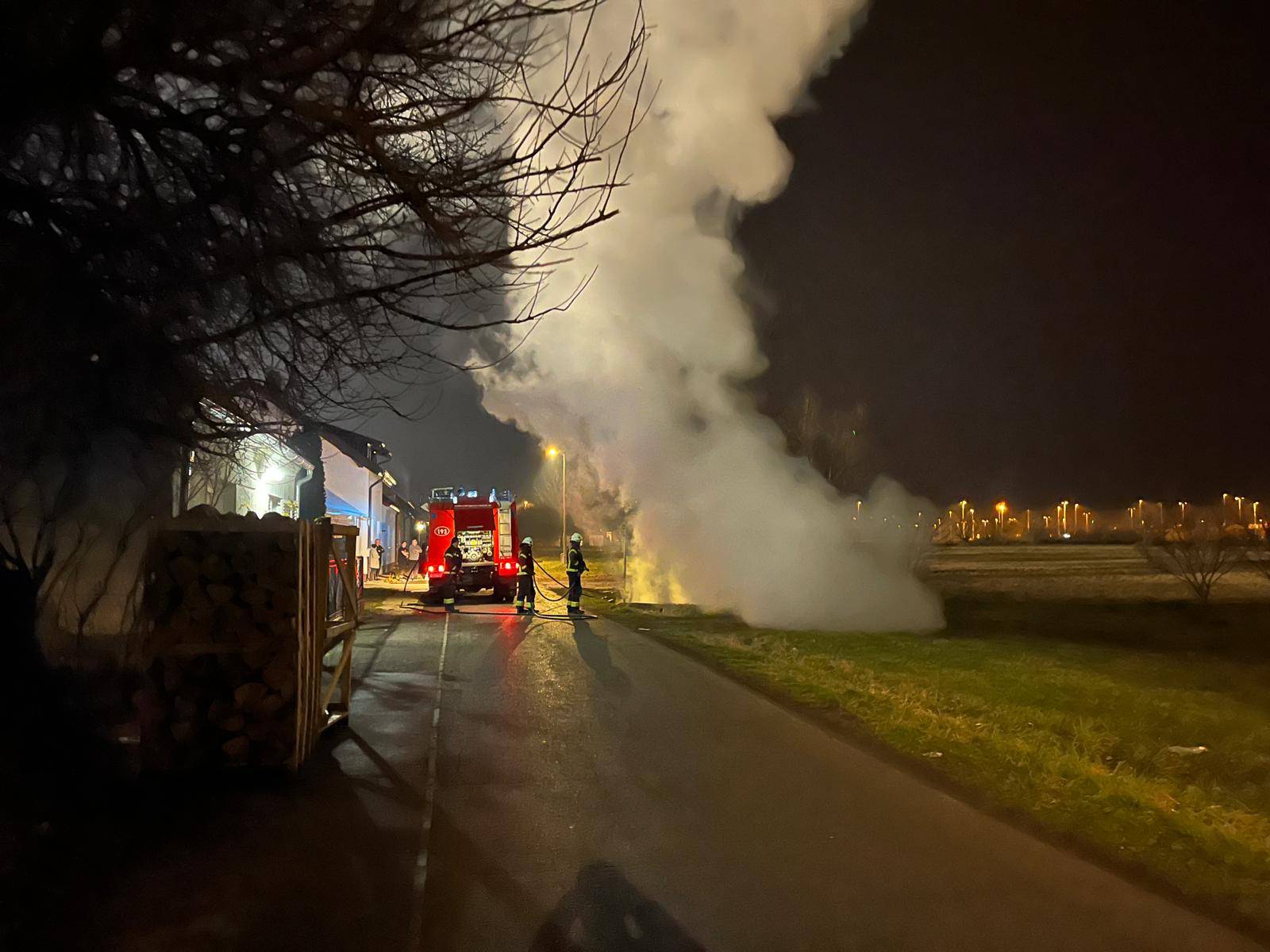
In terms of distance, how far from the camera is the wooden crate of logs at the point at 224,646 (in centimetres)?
731

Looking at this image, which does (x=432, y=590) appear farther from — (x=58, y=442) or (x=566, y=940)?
(x=566, y=940)

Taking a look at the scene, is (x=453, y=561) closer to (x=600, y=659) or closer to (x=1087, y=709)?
(x=600, y=659)

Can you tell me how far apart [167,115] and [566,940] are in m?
5.57

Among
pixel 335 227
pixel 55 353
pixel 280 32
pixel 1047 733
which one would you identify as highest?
pixel 280 32

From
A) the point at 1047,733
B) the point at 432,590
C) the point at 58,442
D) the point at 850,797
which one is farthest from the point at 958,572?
the point at 58,442

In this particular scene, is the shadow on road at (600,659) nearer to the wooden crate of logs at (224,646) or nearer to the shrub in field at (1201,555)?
the wooden crate of logs at (224,646)

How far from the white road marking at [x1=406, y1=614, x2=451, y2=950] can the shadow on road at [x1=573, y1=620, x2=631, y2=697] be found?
214cm

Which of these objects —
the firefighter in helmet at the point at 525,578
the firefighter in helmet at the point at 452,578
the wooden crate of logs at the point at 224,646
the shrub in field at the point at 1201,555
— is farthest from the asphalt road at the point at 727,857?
the shrub in field at the point at 1201,555

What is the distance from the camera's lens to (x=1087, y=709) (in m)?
10.7

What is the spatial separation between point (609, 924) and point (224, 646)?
413 cm

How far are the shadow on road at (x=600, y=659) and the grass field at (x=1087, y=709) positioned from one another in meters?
1.46

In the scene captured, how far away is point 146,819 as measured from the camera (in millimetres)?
6289

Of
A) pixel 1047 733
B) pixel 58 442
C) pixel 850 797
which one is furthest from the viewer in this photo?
pixel 1047 733

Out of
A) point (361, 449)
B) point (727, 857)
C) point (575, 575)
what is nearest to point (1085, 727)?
point (727, 857)
